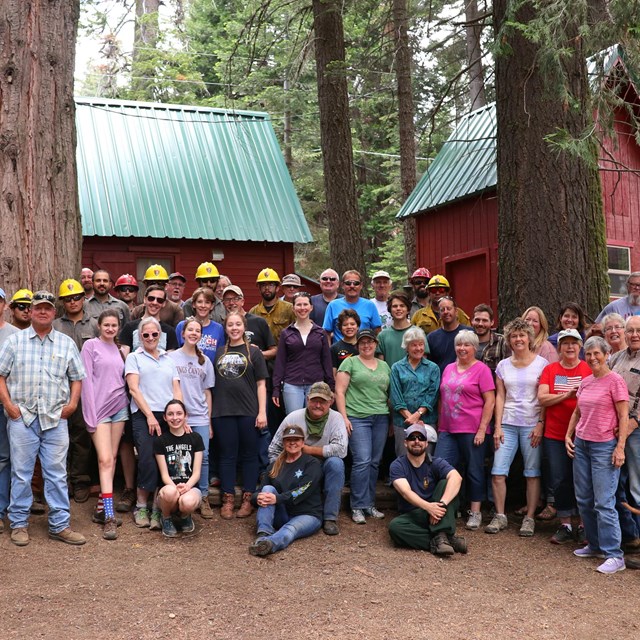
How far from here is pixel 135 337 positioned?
25.5 feet

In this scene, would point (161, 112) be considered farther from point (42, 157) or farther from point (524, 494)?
point (524, 494)

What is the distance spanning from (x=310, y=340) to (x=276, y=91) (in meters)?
15.7

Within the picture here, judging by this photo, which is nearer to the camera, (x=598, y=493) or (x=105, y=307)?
(x=598, y=493)

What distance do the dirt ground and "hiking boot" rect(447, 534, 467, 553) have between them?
0.35ft

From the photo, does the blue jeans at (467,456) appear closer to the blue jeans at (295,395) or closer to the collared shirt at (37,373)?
the blue jeans at (295,395)

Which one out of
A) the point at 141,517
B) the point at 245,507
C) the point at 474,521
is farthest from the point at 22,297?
the point at 474,521

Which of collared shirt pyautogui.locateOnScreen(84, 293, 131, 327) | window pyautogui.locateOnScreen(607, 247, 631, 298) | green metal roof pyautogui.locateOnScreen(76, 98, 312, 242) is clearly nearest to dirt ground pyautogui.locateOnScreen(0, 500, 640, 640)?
collared shirt pyautogui.locateOnScreen(84, 293, 131, 327)

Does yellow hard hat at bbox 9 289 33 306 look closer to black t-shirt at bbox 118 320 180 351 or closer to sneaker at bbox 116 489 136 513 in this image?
black t-shirt at bbox 118 320 180 351

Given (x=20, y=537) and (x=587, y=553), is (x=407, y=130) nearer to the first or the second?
(x=587, y=553)

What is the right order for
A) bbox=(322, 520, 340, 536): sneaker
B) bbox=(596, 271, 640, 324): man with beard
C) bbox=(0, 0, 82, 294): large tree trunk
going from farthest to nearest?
bbox=(596, 271, 640, 324): man with beard, bbox=(0, 0, 82, 294): large tree trunk, bbox=(322, 520, 340, 536): sneaker

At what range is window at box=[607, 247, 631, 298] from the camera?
15.1 m

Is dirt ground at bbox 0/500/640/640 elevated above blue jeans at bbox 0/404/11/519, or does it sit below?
below

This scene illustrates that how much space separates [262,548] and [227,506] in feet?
3.25

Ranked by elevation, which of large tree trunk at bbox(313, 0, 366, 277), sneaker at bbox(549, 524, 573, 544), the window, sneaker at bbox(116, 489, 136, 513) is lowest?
sneaker at bbox(549, 524, 573, 544)
